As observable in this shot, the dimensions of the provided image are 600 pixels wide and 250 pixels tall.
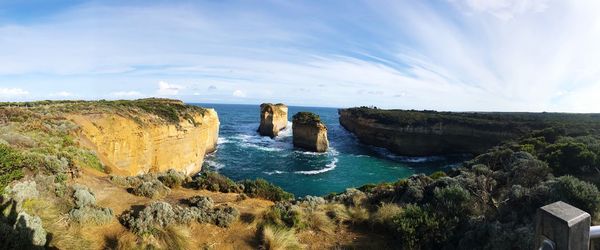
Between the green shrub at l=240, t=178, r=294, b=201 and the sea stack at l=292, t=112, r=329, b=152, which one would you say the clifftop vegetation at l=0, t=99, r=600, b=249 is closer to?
the green shrub at l=240, t=178, r=294, b=201

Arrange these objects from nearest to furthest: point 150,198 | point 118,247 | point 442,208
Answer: point 118,247 < point 442,208 < point 150,198

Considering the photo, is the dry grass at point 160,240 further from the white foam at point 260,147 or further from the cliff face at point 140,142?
the white foam at point 260,147

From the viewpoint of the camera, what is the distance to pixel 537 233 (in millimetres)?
2498

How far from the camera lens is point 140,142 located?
84.1 feet

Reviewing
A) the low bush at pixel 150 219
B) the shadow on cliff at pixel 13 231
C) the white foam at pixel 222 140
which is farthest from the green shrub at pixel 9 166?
the white foam at pixel 222 140

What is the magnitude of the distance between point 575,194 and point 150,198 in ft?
37.3

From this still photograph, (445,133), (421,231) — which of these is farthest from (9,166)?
(445,133)

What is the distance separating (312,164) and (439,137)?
23.5 metres

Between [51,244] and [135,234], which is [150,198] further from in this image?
[51,244]

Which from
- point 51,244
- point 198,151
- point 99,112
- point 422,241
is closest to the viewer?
point 51,244

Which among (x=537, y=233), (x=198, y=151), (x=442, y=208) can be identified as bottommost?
(x=198, y=151)

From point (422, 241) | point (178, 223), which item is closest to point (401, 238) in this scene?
point (422, 241)

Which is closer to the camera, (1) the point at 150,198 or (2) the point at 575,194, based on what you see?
(2) the point at 575,194

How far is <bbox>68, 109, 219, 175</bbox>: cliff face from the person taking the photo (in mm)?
21453
